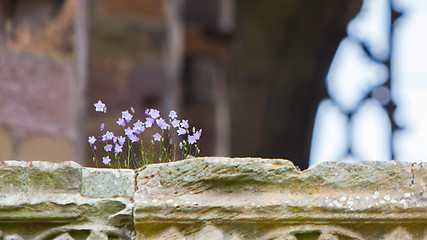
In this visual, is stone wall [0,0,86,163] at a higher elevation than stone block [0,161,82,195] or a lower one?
higher

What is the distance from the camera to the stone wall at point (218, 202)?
202cm

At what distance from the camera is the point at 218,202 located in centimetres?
203

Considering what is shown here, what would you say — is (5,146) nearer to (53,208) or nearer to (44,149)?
(44,149)

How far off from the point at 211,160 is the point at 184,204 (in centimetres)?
12

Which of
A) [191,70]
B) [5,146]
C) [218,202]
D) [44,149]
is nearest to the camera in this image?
[218,202]

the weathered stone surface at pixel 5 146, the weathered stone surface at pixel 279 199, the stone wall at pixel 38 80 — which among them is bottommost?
the weathered stone surface at pixel 279 199

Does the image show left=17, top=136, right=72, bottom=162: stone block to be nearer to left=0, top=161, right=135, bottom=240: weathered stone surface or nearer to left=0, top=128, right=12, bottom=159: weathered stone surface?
left=0, top=128, right=12, bottom=159: weathered stone surface

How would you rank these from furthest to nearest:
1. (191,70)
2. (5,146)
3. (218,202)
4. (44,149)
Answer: (191,70) < (44,149) < (5,146) < (218,202)

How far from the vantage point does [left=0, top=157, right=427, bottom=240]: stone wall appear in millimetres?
2023

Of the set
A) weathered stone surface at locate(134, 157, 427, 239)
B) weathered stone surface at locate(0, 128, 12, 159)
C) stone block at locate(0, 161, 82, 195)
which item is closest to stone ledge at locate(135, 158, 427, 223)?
weathered stone surface at locate(134, 157, 427, 239)

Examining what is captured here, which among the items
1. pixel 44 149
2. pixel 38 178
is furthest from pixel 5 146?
pixel 38 178

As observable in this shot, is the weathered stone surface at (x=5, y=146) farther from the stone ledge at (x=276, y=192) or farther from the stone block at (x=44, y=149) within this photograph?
the stone ledge at (x=276, y=192)

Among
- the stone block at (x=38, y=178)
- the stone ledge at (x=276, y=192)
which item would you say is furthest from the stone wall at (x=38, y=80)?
the stone ledge at (x=276, y=192)

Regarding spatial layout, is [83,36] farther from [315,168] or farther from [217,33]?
[217,33]
